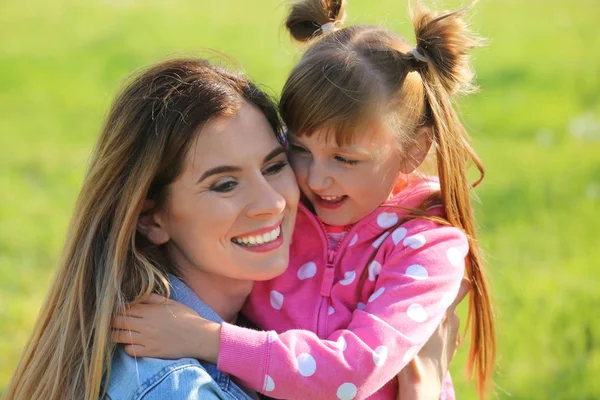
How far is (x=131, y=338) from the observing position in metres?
2.92

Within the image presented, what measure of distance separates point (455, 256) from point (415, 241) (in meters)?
0.16

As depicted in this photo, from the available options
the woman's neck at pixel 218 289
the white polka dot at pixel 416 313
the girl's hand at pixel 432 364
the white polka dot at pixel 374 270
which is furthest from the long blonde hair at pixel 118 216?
the girl's hand at pixel 432 364

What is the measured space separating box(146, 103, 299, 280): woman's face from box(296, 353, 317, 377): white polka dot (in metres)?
0.34

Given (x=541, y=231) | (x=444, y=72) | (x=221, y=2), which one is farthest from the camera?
(x=221, y=2)

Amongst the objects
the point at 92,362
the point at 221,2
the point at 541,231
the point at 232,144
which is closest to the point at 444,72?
the point at 232,144

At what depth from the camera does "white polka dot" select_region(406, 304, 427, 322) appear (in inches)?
118

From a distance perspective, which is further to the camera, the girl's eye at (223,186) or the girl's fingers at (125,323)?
the girl's eye at (223,186)

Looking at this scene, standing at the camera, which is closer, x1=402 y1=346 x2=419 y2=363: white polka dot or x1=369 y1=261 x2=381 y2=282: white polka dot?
x1=402 y1=346 x2=419 y2=363: white polka dot

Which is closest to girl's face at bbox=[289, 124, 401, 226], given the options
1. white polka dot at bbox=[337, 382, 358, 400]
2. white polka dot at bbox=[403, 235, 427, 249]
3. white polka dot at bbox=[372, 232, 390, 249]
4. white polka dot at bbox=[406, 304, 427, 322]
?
white polka dot at bbox=[372, 232, 390, 249]

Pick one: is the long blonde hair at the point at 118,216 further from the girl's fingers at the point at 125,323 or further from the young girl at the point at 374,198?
the young girl at the point at 374,198

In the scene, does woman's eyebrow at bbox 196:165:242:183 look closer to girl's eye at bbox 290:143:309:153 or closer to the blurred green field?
girl's eye at bbox 290:143:309:153

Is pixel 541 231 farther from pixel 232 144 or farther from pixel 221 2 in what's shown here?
pixel 221 2

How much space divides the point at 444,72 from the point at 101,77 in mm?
9260

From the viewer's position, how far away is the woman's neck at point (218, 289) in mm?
3227
